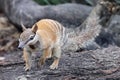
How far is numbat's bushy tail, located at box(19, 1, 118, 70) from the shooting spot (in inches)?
216

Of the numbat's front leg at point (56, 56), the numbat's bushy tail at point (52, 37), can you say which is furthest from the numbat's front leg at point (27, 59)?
the numbat's front leg at point (56, 56)

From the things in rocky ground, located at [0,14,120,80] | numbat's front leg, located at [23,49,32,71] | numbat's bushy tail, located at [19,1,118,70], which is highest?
numbat's bushy tail, located at [19,1,118,70]

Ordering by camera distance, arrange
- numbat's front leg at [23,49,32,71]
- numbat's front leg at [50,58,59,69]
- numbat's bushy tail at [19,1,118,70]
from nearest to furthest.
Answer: numbat's bushy tail at [19,1,118,70], numbat's front leg at [23,49,32,71], numbat's front leg at [50,58,59,69]

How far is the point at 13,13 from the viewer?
399 inches

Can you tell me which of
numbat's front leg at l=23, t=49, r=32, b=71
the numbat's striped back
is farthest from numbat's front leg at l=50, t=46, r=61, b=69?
numbat's front leg at l=23, t=49, r=32, b=71

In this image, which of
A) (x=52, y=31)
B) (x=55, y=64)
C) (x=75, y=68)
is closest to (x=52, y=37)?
(x=52, y=31)

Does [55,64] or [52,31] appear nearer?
[52,31]

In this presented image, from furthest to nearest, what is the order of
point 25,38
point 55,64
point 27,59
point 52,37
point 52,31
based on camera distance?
point 55,64 → point 52,31 → point 52,37 → point 27,59 → point 25,38

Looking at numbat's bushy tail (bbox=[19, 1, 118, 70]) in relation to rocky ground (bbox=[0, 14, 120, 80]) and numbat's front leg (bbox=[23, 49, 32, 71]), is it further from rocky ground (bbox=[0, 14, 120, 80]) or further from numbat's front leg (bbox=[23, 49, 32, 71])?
rocky ground (bbox=[0, 14, 120, 80])

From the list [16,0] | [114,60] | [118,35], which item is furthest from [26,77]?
[16,0]

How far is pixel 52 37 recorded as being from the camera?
6.04m

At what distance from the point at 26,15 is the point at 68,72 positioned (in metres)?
3.69

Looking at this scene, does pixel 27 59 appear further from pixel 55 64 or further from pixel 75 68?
pixel 75 68

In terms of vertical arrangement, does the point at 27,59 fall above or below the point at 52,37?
below
